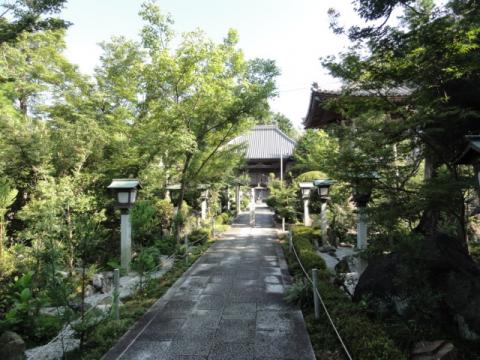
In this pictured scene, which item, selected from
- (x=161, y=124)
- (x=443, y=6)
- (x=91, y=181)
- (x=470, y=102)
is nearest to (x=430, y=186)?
(x=470, y=102)

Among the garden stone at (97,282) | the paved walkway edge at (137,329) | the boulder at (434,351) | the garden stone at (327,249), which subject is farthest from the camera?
the garden stone at (327,249)

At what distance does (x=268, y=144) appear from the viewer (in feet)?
101

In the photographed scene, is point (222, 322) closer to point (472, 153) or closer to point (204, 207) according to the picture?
point (472, 153)

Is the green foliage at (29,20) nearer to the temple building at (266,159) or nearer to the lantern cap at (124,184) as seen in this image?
the lantern cap at (124,184)

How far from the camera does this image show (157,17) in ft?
35.2

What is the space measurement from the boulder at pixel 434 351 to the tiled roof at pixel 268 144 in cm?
2354

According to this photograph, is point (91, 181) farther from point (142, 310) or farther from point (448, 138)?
point (448, 138)

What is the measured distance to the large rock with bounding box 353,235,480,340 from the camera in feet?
13.9

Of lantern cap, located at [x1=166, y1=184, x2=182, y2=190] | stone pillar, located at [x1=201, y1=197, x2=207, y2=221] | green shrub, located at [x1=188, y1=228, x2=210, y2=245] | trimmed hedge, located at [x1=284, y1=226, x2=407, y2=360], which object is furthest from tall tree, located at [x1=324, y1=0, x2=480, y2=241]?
stone pillar, located at [x1=201, y1=197, x2=207, y2=221]

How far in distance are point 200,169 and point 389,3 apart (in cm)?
909

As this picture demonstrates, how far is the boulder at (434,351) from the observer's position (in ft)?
11.2

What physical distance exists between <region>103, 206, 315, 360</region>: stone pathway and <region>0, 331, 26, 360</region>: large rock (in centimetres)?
100

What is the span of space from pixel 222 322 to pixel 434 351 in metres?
3.12

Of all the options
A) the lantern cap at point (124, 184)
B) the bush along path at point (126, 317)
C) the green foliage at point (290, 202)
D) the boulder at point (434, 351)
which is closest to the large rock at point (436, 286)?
the boulder at point (434, 351)
